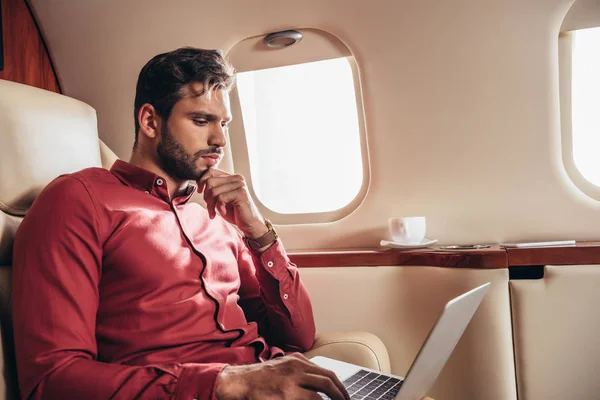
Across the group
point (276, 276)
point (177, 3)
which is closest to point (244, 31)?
point (177, 3)

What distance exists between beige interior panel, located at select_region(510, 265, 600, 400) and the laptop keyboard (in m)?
0.53

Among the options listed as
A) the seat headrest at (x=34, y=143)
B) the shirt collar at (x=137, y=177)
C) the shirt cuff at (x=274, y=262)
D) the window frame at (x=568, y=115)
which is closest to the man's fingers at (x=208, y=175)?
the shirt collar at (x=137, y=177)

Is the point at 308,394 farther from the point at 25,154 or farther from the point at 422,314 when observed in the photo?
the point at 25,154

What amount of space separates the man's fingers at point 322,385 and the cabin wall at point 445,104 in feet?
3.37

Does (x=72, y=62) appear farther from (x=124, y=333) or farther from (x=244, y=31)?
(x=124, y=333)

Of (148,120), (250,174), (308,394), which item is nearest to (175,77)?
(148,120)

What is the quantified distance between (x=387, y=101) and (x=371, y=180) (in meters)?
0.29

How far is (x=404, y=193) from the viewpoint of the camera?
1.85m

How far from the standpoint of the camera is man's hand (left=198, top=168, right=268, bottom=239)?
4.44 ft

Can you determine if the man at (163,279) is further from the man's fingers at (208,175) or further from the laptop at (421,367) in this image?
the laptop at (421,367)

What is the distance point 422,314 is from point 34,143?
1.22m

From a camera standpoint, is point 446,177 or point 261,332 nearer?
point 261,332

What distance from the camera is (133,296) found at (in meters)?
1.13

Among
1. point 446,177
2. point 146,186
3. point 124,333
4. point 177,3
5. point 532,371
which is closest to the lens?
point 124,333
